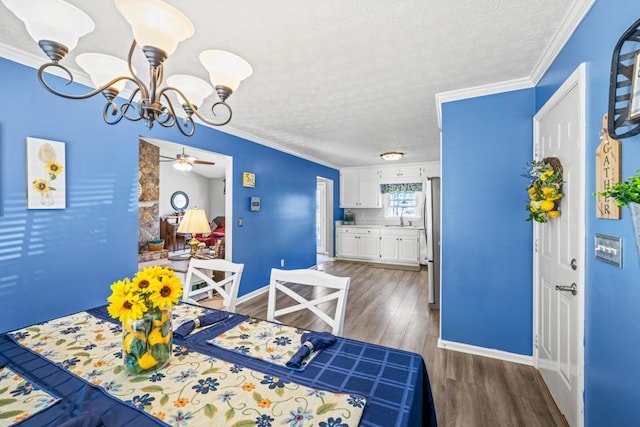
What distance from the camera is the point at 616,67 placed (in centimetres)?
107

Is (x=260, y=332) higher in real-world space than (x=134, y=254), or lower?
lower

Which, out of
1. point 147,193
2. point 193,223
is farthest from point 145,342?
point 147,193

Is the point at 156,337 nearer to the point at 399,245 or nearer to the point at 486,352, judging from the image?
the point at 486,352

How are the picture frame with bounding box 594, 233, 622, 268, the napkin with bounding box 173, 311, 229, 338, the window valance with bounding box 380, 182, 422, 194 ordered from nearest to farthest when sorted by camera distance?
1. the picture frame with bounding box 594, 233, 622, 268
2. the napkin with bounding box 173, 311, 229, 338
3. the window valance with bounding box 380, 182, 422, 194

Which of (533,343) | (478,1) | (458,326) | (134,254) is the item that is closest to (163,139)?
(134,254)

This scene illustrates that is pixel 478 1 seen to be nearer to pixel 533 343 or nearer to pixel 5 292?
pixel 533 343

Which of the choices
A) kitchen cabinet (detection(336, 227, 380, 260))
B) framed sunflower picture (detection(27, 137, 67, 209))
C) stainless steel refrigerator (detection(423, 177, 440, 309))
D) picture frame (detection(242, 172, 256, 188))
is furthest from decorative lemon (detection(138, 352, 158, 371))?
kitchen cabinet (detection(336, 227, 380, 260))

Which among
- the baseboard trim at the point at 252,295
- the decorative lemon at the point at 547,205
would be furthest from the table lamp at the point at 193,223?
the decorative lemon at the point at 547,205

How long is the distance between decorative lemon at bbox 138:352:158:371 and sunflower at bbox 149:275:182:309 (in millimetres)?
173

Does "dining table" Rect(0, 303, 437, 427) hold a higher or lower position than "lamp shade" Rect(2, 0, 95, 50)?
lower

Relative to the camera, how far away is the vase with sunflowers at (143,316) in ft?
3.01

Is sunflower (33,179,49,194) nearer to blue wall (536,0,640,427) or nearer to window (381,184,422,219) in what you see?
blue wall (536,0,640,427)

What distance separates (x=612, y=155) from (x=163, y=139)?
339 centimetres

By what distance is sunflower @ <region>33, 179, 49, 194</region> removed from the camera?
1.90 m
